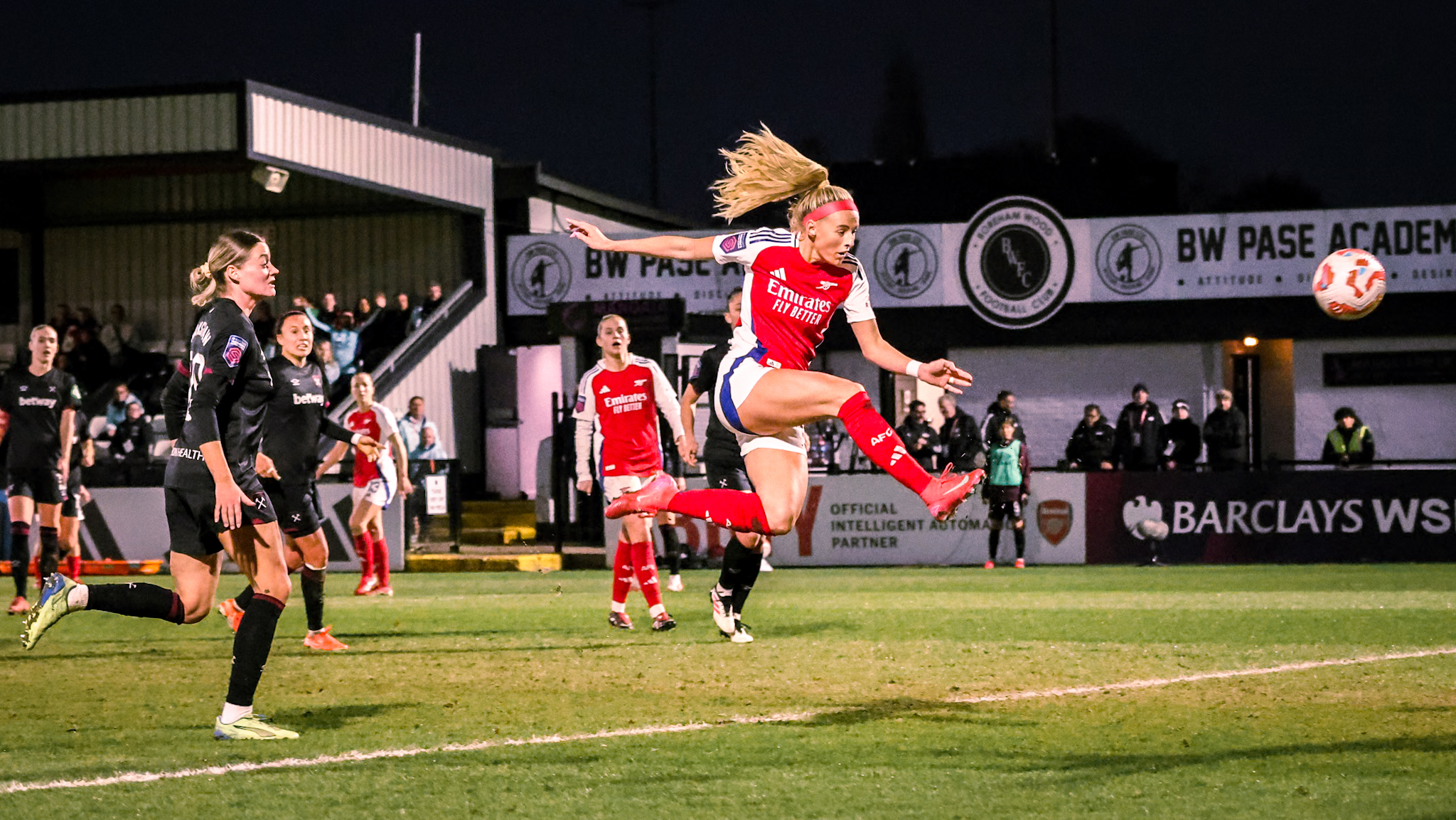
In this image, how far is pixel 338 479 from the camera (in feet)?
72.2

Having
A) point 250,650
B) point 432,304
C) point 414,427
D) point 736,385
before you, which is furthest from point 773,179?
point 432,304

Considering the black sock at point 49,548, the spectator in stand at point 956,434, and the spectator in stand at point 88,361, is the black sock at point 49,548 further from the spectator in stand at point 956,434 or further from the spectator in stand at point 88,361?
the spectator in stand at point 88,361

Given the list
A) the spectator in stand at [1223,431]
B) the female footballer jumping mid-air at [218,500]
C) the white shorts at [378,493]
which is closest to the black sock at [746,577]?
the female footballer jumping mid-air at [218,500]

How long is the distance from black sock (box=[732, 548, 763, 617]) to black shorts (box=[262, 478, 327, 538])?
9.08 feet

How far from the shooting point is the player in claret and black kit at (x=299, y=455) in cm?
1051

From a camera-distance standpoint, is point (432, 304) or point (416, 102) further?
point (416, 102)

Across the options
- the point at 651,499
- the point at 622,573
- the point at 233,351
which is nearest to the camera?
the point at 233,351

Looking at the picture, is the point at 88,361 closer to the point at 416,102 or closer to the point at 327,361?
the point at 327,361

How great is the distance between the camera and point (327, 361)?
1036 inches

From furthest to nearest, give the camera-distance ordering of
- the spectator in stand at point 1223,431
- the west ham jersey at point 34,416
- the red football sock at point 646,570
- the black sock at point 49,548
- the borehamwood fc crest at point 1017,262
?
the borehamwood fc crest at point 1017,262
the spectator in stand at point 1223,431
the black sock at point 49,548
the west ham jersey at point 34,416
the red football sock at point 646,570

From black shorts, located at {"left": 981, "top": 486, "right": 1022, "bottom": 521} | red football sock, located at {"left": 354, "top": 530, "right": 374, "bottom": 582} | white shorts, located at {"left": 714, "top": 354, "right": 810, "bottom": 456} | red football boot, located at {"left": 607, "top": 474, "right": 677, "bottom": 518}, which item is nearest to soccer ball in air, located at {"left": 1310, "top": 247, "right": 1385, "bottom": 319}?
black shorts, located at {"left": 981, "top": 486, "right": 1022, "bottom": 521}

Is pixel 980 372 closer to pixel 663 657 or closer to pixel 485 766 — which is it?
pixel 663 657

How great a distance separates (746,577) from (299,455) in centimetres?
319

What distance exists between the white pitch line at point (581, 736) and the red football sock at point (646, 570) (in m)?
4.08
